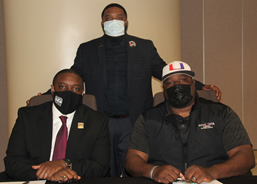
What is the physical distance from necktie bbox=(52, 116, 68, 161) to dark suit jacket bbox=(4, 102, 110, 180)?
0.03 meters

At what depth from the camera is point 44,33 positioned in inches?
118

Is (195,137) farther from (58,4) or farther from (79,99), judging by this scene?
(58,4)

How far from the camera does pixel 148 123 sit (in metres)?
1.92

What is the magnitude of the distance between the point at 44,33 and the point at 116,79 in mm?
→ 1193

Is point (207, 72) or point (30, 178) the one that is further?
point (207, 72)

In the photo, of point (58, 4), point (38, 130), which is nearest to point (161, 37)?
point (58, 4)

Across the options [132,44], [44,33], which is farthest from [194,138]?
[44,33]

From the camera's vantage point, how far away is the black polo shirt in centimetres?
249

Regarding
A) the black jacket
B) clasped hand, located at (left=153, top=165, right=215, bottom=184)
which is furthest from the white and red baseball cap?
clasped hand, located at (left=153, top=165, right=215, bottom=184)

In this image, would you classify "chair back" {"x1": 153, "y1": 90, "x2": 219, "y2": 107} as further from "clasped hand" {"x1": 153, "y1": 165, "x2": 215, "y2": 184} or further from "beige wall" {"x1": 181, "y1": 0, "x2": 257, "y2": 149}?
"beige wall" {"x1": 181, "y1": 0, "x2": 257, "y2": 149}

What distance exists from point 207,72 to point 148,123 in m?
2.86

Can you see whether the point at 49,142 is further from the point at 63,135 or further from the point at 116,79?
the point at 116,79

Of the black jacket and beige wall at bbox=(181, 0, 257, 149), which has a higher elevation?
beige wall at bbox=(181, 0, 257, 149)

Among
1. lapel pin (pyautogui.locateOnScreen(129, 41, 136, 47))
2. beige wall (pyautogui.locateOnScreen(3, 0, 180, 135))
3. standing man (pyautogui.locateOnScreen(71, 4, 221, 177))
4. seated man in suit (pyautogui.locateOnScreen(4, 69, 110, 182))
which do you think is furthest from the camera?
beige wall (pyautogui.locateOnScreen(3, 0, 180, 135))
